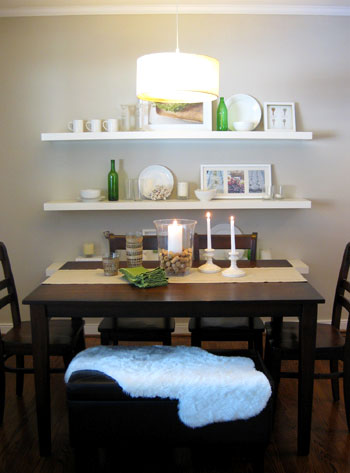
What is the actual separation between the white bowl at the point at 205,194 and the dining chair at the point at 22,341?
1334 millimetres

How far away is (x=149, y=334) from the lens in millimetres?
2898

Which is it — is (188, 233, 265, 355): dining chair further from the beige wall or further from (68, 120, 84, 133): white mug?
(68, 120, 84, 133): white mug

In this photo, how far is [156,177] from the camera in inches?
153

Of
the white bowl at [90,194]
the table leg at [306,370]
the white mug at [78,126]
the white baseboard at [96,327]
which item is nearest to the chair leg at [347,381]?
the table leg at [306,370]

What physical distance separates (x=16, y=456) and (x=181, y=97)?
195 cm

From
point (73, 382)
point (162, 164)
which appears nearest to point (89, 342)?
point (162, 164)

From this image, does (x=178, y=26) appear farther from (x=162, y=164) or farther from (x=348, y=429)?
(x=348, y=429)

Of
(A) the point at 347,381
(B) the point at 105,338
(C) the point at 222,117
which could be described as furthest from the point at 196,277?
(C) the point at 222,117

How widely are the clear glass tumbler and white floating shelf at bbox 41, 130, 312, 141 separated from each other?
1.12 metres

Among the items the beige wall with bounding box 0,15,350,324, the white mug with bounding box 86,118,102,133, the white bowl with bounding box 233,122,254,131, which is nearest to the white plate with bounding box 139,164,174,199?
the beige wall with bounding box 0,15,350,324

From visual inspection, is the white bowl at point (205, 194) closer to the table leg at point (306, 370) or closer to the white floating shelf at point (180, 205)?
the white floating shelf at point (180, 205)

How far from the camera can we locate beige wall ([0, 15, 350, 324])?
3.74m

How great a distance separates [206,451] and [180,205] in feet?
5.76

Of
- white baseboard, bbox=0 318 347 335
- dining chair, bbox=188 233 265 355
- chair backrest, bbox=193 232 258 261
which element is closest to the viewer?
dining chair, bbox=188 233 265 355
